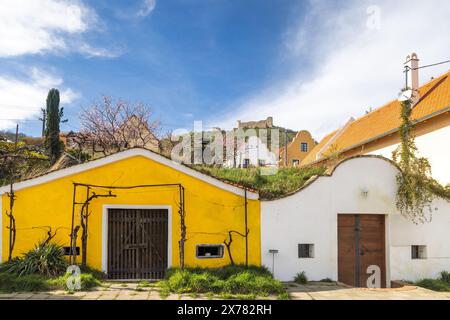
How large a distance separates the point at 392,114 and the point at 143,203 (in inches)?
593

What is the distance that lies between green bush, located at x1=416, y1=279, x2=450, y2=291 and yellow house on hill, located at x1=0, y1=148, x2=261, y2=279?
4906mm

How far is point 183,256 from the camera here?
9.03 m

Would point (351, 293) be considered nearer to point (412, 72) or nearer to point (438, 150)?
point (438, 150)

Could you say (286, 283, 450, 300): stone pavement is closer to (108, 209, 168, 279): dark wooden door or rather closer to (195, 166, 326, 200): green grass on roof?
(195, 166, 326, 200): green grass on roof

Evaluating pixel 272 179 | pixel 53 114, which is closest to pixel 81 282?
pixel 272 179

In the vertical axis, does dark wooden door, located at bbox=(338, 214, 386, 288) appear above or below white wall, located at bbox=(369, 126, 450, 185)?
below

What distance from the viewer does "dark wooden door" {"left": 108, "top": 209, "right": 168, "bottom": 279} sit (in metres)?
9.38

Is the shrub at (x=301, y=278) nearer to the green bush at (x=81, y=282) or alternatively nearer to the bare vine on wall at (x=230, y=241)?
the bare vine on wall at (x=230, y=241)

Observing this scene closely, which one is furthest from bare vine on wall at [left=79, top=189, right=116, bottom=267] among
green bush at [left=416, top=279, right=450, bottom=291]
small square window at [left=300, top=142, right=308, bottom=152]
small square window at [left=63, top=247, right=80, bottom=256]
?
small square window at [left=300, top=142, right=308, bottom=152]

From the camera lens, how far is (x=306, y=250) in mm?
10039

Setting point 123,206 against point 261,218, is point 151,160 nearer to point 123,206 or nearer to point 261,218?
point 123,206

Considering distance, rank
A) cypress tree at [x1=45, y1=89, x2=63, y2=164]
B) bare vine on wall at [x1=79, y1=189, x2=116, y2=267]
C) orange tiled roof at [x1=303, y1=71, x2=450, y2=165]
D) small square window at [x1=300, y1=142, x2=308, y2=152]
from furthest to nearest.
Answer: small square window at [x1=300, y1=142, x2=308, y2=152]
cypress tree at [x1=45, y1=89, x2=63, y2=164]
orange tiled roof at [x1=303, y1=71, x2=450, y2=165]
bare vine on wall at [x1=79, y1=189, x2=116, y2=267]
